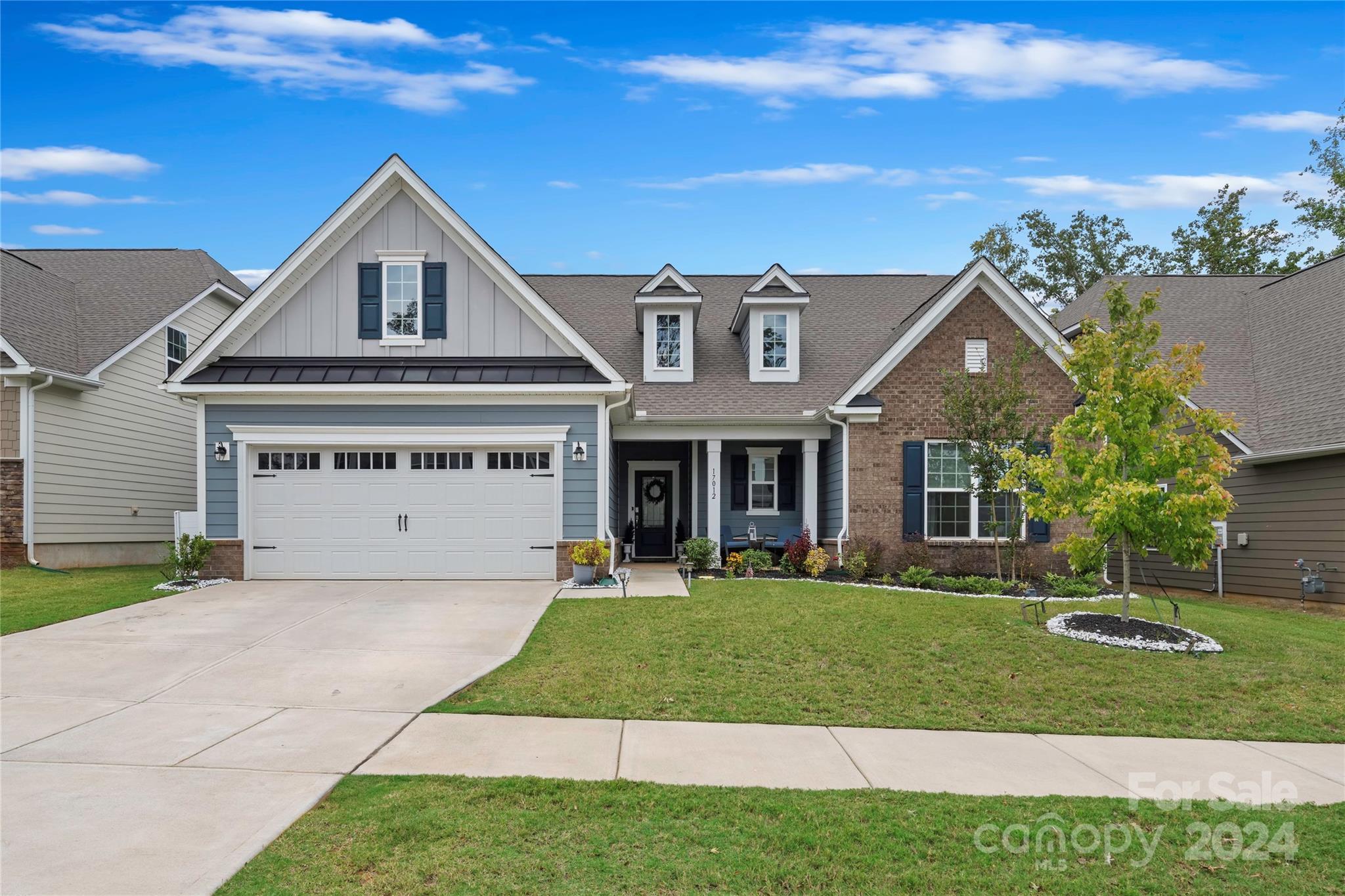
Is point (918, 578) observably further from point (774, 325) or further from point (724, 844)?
point (724, 844)

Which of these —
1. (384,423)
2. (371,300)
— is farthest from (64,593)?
(371,300)

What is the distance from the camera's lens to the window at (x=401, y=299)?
1415 centimetres

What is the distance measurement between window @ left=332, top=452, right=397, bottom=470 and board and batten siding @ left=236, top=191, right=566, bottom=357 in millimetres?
1738

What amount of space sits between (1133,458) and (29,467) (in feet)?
58.9

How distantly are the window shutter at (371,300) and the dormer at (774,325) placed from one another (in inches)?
290

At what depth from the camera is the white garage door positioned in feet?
45.0

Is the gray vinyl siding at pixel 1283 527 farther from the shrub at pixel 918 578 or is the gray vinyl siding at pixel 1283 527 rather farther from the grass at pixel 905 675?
the shrub at pixel 918 578

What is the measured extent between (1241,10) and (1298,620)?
12489 mm

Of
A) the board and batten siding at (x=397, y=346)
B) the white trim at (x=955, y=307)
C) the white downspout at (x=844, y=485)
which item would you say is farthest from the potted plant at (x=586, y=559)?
the white trim at (x=955, y=307)

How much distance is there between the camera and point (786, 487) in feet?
57.2

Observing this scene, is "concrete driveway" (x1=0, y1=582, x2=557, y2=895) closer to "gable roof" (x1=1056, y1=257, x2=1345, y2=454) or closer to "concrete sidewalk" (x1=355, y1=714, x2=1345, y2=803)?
"concrete sidewalk" (x1=355, y1=714, x2=1345, y2=803)

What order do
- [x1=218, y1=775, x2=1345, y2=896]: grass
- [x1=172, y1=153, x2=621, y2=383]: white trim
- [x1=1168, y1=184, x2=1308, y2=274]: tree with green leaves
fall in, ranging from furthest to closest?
[x1=1168, y1=184, x2=1308, y2=274]: tree with green leaves < [x1=172, y1=153, x2=621, y2=383]: white trim < [x1=218, y1=775, x2=1345, y2=896]: grass

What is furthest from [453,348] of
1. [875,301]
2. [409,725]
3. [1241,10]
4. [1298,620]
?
[1241,10]

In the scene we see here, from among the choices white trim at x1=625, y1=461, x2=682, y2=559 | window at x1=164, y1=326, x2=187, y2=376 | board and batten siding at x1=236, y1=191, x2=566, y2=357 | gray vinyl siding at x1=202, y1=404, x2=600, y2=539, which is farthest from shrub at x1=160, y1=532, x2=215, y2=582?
white trim at x1=625, y1=461, x2=682, y2=559
